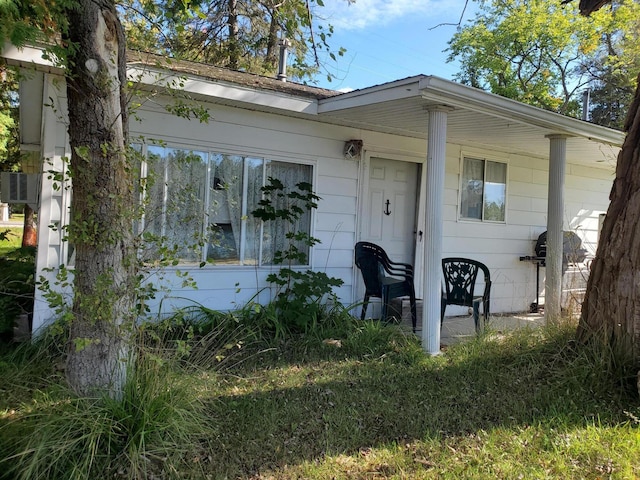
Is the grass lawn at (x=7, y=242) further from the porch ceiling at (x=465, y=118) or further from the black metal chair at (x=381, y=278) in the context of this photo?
the porch ceiling at (x=465, y=118)

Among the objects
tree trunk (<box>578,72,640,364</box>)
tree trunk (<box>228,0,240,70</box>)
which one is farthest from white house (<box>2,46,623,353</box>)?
tree trunk (<box>228,0,240,70</box>)

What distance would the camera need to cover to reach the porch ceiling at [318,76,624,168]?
15.0ft

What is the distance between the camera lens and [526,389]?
3904mm

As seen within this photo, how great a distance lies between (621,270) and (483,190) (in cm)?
354

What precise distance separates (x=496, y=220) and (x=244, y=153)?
4.45m

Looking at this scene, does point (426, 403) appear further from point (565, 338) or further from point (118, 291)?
point (118, 291)

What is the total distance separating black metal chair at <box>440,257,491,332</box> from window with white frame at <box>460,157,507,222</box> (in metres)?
1.61

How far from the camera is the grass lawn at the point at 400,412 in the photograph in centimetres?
272

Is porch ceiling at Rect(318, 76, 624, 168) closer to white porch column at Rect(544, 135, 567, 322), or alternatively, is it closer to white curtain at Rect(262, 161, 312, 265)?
white porch column at Rect(544, 135, 567, 322)

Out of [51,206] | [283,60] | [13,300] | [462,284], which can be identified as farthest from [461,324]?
[13,300]

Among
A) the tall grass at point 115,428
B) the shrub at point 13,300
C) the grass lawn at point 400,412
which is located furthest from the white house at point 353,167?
the tall grass at point 115,428

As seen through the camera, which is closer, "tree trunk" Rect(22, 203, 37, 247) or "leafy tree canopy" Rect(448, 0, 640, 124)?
"tree trunk" Rect(22, 203, 37, 247)

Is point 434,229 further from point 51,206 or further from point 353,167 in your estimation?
point 51,206

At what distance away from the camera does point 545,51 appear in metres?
18.5
